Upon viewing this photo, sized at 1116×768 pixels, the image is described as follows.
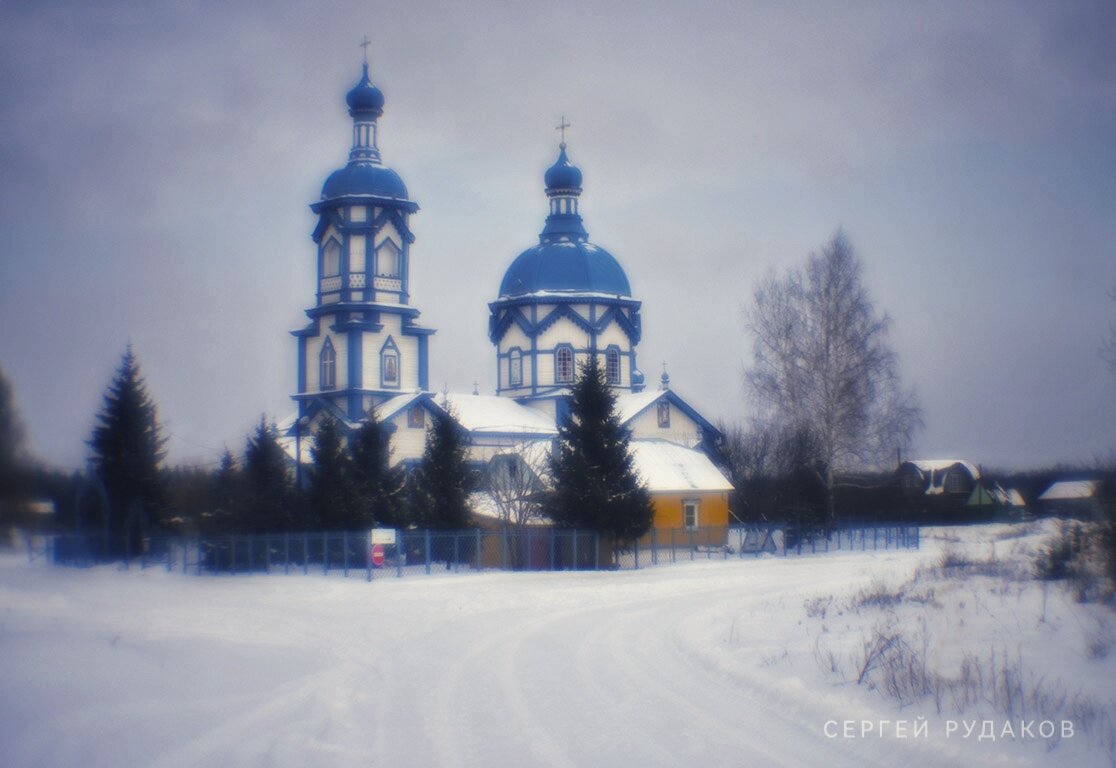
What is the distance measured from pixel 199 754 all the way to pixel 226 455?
2942 cm

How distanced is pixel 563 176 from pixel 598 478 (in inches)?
1135

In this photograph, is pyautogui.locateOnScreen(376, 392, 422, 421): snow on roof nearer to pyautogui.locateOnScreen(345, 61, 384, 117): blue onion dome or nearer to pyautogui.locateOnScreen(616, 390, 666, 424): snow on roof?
pyautogui.locateOnScreen(616, 390, 666, 424): snow on roof

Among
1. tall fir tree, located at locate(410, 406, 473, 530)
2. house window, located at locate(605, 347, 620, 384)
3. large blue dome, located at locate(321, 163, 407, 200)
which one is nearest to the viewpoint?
tall fir tree, located at locate(410, 406, 473, 530)

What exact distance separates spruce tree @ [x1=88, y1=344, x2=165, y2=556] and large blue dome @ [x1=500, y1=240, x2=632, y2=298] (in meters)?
32.4

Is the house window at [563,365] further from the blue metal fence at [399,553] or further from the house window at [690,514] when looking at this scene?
the blue metal fence at [399,553]

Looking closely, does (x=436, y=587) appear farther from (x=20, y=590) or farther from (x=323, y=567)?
(x=20, y=590)

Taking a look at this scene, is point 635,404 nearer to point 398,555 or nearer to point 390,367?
point 390,367

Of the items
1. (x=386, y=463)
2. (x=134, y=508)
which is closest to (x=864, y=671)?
(x=134, y=508)

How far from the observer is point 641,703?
1067 cm

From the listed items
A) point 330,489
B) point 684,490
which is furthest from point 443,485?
point 684,490

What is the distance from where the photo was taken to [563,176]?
198 ft

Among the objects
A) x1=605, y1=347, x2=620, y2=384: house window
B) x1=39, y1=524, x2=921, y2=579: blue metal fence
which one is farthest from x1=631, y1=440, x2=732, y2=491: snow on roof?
x1=605, y1=347, x2=620, y2=384: house window

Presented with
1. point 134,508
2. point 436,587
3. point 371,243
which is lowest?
point 436,587

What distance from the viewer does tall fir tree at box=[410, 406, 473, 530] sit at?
3622 centimetres
